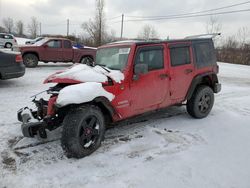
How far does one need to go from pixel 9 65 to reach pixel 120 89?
213 inches

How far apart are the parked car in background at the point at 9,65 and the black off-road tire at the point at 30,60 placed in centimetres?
512

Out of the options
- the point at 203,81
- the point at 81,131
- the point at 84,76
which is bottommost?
the point at 81,131

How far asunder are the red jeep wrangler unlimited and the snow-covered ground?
34 cm

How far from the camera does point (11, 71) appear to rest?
8.06 meters

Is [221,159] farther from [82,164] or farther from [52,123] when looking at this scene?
[52,123]

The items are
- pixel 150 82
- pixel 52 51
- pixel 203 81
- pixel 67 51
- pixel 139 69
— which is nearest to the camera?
pixel 139 69

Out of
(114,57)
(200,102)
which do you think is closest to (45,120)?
(114,57)

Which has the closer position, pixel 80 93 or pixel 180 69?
pixel 80 93

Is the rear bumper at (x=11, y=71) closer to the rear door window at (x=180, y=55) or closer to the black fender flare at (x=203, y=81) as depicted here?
the rear door window at (x=180, y=55)

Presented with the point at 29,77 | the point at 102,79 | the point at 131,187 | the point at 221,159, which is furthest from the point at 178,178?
the point at 29,77

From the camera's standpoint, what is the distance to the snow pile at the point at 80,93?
11.4 feet

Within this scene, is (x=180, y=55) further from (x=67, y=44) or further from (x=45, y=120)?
(x=67, y=44)

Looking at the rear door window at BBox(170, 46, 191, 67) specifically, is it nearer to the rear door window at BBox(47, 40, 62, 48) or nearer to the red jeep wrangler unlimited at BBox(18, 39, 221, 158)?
the red jeep wrangler unlimited at BBox(18, 39, 221, 158)

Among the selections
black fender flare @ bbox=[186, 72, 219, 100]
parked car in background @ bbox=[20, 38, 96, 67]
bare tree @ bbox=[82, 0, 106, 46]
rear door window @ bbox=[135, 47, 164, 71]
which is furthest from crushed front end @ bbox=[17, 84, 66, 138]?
bare tree @ bbox=[82, 0, 106, 46]
